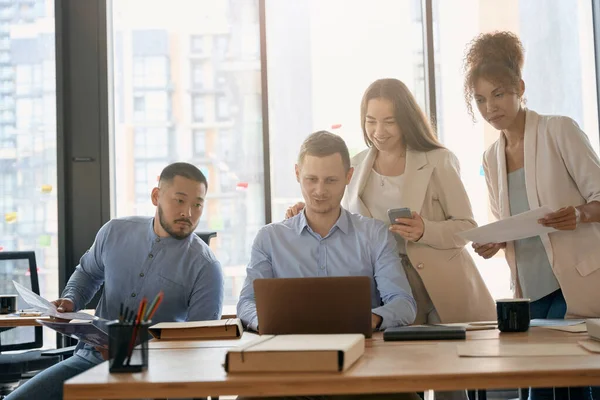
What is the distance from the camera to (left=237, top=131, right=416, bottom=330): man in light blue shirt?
2334 millimetres

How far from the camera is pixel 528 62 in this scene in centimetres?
463

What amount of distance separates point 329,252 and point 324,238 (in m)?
0.05

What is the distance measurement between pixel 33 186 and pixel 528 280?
320 cm

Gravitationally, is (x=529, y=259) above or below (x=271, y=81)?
below

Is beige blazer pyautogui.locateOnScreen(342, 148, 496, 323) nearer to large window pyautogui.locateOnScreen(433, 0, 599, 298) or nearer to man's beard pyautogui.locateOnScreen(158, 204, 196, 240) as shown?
man's beard pyautogui.locateOnScreen(158, 204, 196, 240)

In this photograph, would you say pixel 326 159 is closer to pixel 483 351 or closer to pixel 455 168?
pixel 455 168

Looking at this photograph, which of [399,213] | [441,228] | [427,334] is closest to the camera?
[427,334]

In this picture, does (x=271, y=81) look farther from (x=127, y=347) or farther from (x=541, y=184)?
(x=127, y=347)

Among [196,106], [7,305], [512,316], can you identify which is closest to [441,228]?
[512,316]

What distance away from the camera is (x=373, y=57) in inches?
181

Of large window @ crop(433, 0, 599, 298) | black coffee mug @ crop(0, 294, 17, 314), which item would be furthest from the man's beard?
large window @ crop(433, 0, 599, 298)

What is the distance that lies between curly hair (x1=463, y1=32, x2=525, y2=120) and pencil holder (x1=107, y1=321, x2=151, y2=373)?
1.64 meters

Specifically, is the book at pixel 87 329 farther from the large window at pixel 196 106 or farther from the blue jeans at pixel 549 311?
the large window at pixel 196 106

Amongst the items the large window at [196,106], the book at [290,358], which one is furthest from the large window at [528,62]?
the book at [290,358]
